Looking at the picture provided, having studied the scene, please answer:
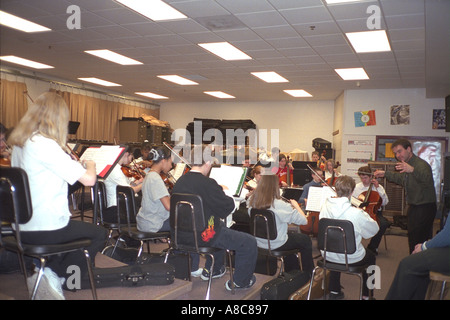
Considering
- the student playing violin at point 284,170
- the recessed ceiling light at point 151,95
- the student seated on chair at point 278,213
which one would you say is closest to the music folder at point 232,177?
the student seated on chair at point 278,213

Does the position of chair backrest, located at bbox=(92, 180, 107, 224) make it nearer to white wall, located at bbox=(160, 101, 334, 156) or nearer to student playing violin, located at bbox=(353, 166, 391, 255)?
student playing violin, located at bbox=(353, 166, 391, 255)

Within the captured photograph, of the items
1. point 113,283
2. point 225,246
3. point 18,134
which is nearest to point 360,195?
point 225,246

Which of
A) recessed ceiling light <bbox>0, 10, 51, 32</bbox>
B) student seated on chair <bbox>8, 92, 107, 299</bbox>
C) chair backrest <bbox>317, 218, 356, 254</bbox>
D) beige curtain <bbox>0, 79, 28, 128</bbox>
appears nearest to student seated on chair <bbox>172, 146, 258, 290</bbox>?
chair backrest <bbox>317, 218, 356, 254</bbox>

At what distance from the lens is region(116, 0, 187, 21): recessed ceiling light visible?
4.36 m

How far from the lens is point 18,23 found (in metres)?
5.33

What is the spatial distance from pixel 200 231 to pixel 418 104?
7589mm

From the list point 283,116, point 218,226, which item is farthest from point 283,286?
point 283,116

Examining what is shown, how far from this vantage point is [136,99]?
1187cm

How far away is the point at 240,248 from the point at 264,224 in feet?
1.00

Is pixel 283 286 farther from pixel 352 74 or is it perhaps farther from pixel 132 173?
pixel 352 74

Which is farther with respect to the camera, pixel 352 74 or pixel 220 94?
pixel 220 94
